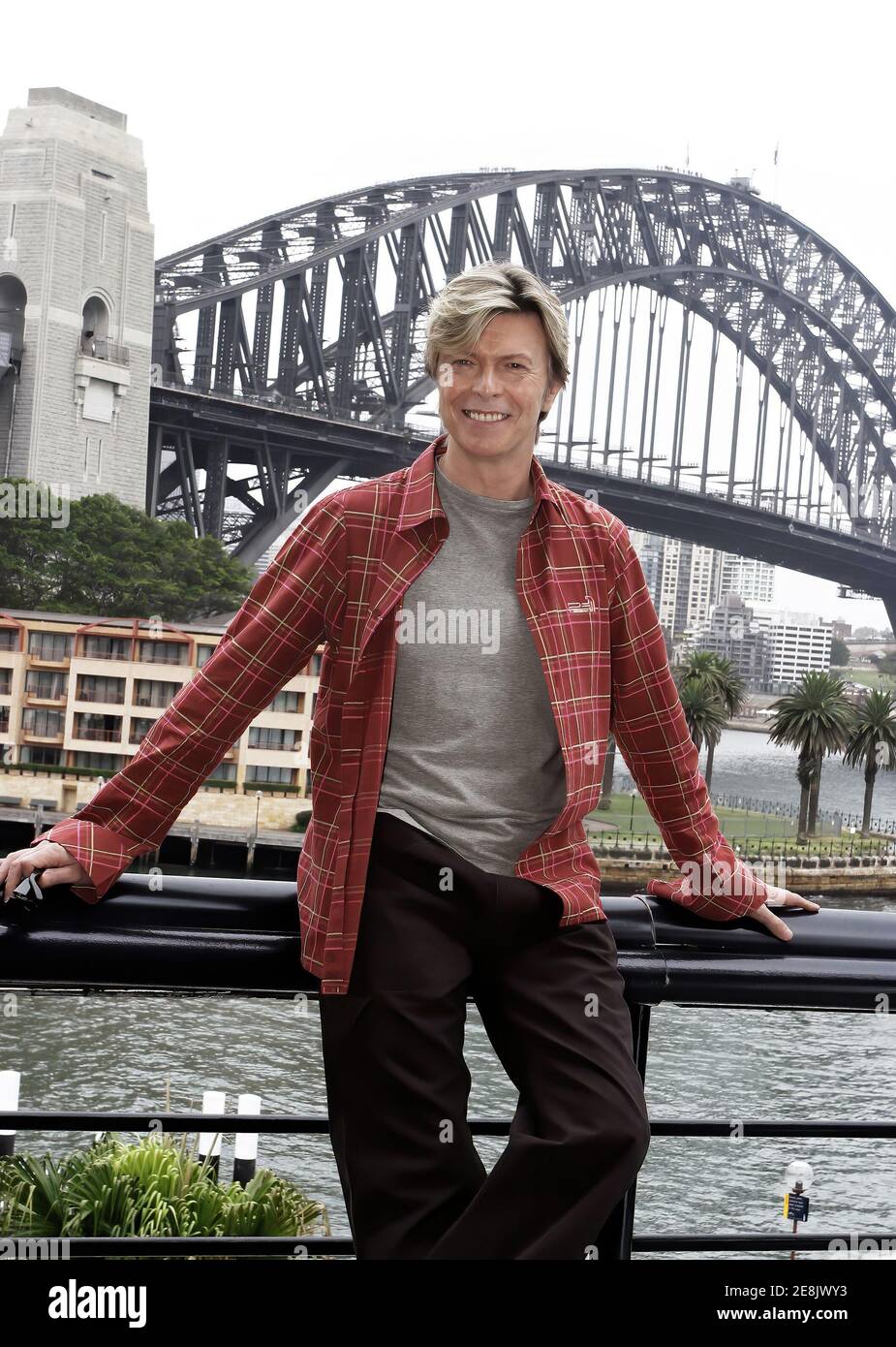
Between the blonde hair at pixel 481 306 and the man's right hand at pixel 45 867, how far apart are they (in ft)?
1.61

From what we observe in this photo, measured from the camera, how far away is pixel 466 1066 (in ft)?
3.50

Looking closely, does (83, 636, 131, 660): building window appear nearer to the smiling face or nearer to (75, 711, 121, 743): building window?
(75, 711, 121, 743): building window

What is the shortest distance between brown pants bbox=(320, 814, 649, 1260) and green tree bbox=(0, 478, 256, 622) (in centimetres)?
2616

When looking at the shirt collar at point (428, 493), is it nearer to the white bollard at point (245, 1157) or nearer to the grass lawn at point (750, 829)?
the white bollard at point (245, 1157)

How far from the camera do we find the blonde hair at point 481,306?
4.05 ft

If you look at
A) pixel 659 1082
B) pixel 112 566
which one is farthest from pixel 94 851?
pixel 112 566

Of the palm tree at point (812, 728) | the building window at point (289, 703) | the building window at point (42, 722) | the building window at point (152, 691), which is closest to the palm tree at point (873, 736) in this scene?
the palm tree at point (812, 728)

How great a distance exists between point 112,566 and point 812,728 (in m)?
15.8

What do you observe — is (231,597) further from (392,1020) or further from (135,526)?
(392,1020)

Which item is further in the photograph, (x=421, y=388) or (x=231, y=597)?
(x=421, y=388)

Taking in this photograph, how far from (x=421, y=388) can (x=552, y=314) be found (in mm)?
31648
